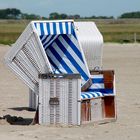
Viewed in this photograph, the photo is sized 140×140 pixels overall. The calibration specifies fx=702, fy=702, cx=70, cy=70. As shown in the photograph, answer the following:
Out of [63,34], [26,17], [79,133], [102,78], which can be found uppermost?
[26,17]

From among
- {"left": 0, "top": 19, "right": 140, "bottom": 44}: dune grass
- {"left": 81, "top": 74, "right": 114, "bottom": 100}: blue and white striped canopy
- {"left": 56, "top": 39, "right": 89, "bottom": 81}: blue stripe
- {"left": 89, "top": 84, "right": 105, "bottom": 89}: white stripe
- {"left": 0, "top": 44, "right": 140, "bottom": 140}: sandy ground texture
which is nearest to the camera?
{"left": 0, "top": 44, "right": 140, "bottom": 140}: sandy ground texture

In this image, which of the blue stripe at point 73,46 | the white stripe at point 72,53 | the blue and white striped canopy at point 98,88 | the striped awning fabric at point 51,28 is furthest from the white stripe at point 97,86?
the striped awning fabric at point 51,28

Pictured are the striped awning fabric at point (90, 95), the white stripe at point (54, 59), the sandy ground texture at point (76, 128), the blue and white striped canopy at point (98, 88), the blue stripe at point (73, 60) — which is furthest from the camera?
the white stripe at point (54, 59)

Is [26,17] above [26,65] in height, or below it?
above

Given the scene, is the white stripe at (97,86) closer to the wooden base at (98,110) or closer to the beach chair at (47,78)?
the beach chair at (47,78)

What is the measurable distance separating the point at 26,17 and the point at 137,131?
143042 millimetres

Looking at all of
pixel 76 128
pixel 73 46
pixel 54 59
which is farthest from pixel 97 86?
pixel 76 128

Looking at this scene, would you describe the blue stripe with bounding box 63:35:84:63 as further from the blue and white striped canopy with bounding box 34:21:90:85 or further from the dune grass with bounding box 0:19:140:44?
the dune grass with bounding box 0:19:140:44

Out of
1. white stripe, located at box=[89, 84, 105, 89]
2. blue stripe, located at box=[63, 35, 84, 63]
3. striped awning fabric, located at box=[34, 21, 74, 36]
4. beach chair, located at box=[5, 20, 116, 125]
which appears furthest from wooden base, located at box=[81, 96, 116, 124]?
striped awning fabric, located at box=[34, 21, 74, 36]

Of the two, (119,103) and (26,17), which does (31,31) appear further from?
(26,17)

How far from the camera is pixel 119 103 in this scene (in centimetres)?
1439

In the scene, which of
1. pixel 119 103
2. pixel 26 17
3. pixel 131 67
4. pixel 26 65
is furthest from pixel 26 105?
pixel 26 17

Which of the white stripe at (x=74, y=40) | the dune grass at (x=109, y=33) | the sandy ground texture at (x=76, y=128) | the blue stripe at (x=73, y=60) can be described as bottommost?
the sandy ground texture at (x=76, y=128)

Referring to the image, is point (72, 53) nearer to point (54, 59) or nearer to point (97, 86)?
point (54, 59)
